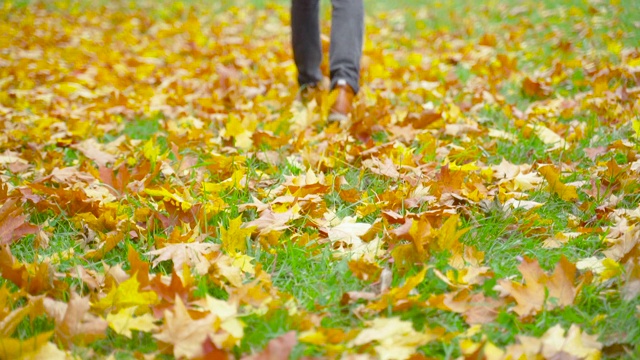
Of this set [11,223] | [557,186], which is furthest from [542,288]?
[11,223]

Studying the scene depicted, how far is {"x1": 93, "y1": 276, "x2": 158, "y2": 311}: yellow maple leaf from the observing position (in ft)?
4.14

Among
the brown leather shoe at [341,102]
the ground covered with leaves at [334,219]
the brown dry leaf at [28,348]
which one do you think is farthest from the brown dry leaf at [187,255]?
the brown leather shoe at [341,102]

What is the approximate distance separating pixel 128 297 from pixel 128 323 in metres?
0.07

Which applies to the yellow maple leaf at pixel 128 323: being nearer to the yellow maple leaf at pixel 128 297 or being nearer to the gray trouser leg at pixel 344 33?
the yellow maple leaf at pixel 128 297

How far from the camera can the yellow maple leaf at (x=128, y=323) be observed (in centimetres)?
120

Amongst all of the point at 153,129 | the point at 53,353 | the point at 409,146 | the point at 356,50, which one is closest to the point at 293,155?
the point at 409,146

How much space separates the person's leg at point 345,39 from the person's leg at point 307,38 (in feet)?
0.73

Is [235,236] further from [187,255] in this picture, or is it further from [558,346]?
[558,346]

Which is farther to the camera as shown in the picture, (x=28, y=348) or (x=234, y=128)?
(x=234, y=128)

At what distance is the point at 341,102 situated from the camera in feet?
8.76

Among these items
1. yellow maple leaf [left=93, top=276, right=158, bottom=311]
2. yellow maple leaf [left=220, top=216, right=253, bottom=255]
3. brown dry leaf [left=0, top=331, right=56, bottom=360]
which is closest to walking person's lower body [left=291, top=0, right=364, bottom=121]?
yellow maple leaf [left=220, top=216, right=253, bottom=255]

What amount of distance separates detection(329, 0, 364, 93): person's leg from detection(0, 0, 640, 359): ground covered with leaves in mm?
196

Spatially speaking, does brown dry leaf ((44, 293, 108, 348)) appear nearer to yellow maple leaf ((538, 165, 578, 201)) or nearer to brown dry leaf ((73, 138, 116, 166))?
brown dry leaf ((73, 138, 116, 166))

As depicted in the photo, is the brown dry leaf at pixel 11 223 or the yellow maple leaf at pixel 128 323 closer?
the yellow maple leaf at pixel 128 323
